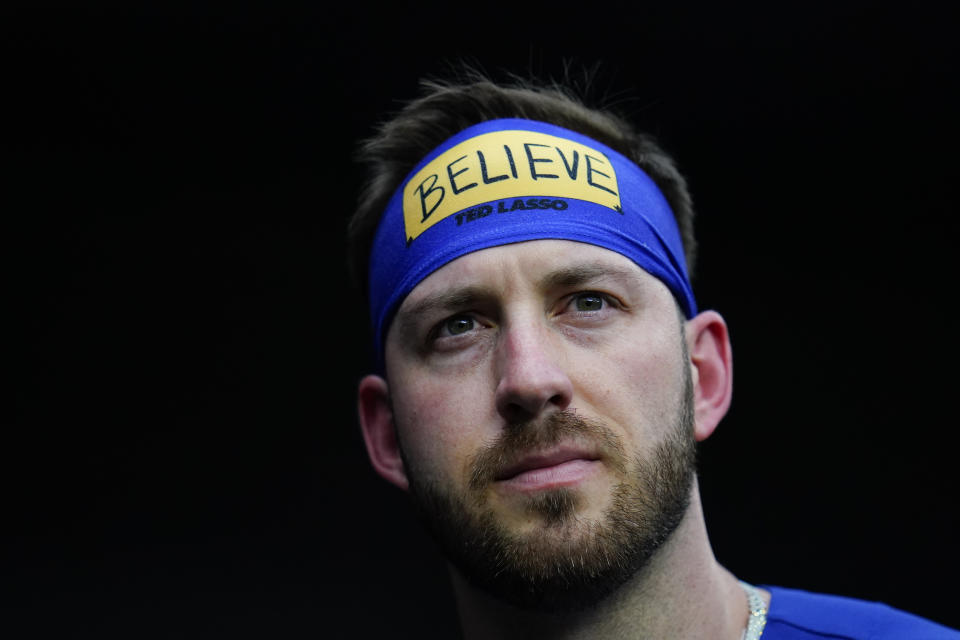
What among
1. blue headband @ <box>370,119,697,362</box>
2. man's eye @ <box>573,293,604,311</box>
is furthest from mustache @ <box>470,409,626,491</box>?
blue headband @ <box>370,119,697,362</box>

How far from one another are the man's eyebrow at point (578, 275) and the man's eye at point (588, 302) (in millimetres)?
33

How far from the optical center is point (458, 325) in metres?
2.45

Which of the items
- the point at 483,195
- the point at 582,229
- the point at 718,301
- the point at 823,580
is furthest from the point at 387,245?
the point at 823,580

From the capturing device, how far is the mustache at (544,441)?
223cm

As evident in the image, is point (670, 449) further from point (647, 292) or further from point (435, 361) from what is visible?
point (435, 361)

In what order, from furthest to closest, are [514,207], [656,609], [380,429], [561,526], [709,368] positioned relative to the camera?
[380,429] → [709,368] → [514,207] → [656,609] → [561,526]

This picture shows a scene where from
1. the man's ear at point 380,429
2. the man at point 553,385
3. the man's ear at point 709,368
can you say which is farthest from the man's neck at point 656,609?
the man's ear at point 380,429

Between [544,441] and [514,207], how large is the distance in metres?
0.56

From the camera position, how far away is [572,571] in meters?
2.20

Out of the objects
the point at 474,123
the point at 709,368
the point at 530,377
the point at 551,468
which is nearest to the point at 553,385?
the point at 530,377

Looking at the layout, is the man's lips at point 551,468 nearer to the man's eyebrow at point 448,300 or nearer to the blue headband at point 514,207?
the man's eyebrow at point 448,300

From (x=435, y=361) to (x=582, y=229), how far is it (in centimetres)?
44

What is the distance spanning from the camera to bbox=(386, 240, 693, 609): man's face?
2219 millimetres

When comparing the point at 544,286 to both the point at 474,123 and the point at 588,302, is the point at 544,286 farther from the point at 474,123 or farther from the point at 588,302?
the point at 474,123
